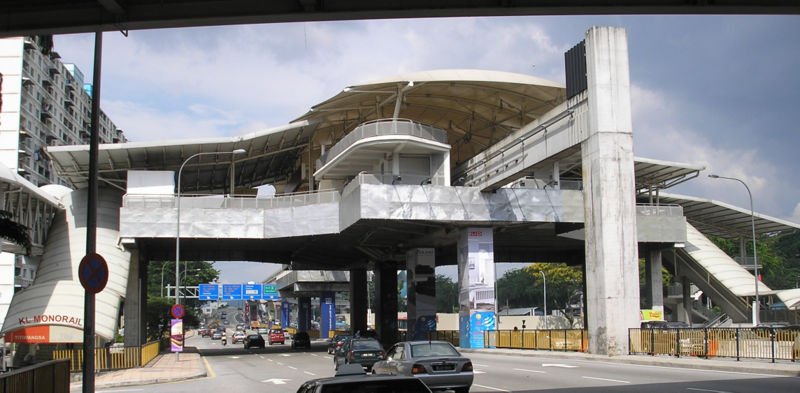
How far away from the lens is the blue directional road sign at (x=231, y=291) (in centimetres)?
10144

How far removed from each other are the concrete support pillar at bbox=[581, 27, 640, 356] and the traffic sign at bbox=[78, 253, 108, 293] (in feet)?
95.7

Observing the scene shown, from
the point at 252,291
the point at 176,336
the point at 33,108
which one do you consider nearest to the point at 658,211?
the point at 176,336

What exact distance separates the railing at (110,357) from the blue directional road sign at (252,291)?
64615mm

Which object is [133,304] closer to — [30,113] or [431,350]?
[431,350]

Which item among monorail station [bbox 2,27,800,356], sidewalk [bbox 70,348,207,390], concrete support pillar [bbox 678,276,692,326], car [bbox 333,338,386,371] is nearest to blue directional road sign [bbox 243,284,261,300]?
monorail station [bbox 2,27,800,356]

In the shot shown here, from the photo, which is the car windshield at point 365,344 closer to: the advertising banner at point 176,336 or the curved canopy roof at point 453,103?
the advertising banner at point 176,336

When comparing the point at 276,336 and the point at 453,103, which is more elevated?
the point at 453,103

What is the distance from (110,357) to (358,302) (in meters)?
44.2

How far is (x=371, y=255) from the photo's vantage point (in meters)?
68.2

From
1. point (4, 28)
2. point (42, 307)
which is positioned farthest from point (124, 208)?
point (4, 28)

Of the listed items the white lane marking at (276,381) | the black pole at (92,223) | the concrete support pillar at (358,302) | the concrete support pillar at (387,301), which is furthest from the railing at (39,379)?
the concrete support pillar at (358,302)

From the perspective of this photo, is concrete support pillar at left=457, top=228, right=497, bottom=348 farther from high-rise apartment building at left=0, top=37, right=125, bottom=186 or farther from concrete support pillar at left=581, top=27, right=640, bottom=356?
high-rise apartment building at left=0, top=37, right=125, bottom=186

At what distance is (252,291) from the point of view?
345ft

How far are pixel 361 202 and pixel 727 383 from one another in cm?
3018
